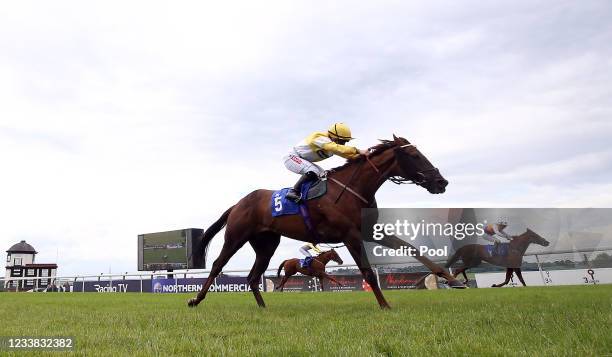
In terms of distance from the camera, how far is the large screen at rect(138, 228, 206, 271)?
36281mm

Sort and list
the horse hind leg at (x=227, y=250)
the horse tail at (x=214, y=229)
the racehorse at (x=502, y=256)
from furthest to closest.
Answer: the racehorse at (x=502, y=256)
the horse tail at (x=214, y=229)
the horse hind leg at (x=227, y=250)

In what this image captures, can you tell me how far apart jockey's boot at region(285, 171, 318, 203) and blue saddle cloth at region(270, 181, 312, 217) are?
0.06m

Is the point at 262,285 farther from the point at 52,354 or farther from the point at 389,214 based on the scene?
the point at 52,354

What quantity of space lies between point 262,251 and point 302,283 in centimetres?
1627

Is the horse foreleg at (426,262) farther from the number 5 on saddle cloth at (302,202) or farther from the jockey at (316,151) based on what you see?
the jockey at (316,151)

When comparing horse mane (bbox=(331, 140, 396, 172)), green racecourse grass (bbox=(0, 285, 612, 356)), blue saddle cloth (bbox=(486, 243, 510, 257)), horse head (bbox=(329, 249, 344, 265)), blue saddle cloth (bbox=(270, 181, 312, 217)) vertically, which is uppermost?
horse mane (bbox=(331, 140, 396, 172))

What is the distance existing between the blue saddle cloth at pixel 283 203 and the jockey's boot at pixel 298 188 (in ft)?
0.20

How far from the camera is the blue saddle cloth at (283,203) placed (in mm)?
7461

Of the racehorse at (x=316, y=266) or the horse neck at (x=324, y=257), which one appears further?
the horse neck at (x=324, y=257)

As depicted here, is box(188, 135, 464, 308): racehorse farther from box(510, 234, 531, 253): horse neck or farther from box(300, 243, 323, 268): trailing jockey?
box(300, 243, 323, 268): trailing jockey

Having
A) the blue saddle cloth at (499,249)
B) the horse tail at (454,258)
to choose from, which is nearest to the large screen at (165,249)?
the horse tail at (454,258)

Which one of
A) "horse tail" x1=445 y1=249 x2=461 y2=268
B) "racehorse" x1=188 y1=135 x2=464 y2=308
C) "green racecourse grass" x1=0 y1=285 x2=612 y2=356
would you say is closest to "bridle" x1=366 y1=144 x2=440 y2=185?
"racehorse" x1=188 y1=135 x2=464 y2=308

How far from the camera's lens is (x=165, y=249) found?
123ft

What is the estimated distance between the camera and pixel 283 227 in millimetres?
7746
